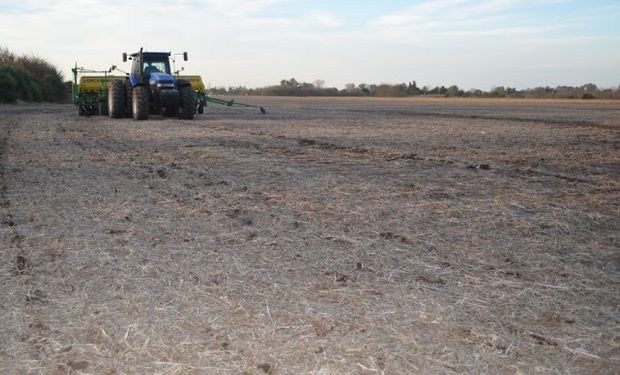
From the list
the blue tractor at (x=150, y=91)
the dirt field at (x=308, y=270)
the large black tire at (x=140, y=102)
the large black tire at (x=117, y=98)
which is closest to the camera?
the dirt field at (x=308, y=270)

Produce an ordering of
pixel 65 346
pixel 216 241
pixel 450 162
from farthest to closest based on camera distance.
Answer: pixel 450 162 < pixel 216 241 < pixel 65 346

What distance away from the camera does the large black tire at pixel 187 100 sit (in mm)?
20828

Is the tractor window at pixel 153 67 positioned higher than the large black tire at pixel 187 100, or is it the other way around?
the tractor window at pixel 153 67

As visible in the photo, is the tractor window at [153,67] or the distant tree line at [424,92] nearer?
the tractor window at [153,67]

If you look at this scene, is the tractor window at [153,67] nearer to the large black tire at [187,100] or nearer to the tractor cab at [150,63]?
the tractor cab at [150,63]

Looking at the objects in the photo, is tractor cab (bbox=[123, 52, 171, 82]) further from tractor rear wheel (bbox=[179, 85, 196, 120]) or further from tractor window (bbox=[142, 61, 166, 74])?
tractor rear wheel (bbox=[179, 85, 196, 120])

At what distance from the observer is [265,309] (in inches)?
144

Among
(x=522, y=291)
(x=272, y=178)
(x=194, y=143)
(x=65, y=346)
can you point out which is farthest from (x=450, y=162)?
(x=65, y=346)

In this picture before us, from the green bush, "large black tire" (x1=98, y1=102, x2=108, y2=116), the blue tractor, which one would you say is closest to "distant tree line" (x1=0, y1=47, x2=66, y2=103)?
the green bush

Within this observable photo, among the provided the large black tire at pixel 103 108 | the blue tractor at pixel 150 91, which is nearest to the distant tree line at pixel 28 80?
the large black tire at pixel 103 108

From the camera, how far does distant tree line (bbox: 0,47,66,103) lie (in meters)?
42.4

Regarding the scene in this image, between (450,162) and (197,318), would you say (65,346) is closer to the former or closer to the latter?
(197,318)

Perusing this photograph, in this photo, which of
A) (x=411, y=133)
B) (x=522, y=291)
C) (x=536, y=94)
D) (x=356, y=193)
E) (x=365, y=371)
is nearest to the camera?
(x=365, y=371)

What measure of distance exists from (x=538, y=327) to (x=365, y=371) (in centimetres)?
113
